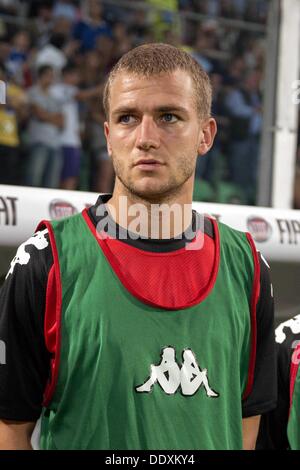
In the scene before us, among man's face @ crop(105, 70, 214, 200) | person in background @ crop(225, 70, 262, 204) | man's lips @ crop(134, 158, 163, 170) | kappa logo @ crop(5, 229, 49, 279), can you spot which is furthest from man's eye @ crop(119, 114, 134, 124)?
person in background @ crop(225, 70, 262, 204)

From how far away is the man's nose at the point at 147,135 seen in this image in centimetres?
195

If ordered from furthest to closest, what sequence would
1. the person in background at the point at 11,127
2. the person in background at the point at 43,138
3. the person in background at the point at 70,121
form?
the person in background at the point at 70,121, the person in background at the point at 43,138, the person in background at the point at 11,127

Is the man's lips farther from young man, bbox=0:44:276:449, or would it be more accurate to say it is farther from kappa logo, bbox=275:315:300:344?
kappa logo, bbox=275:315:300:344

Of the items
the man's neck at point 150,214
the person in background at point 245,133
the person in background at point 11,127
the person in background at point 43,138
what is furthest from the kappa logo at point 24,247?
the person in background at point 245,133

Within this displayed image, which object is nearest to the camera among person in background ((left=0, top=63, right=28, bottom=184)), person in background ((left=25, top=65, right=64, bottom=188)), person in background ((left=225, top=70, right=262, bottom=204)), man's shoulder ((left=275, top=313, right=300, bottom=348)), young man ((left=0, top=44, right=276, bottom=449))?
young man ((left=0, top=44, right=276, bottom=449))

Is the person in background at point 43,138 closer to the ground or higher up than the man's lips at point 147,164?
higher up

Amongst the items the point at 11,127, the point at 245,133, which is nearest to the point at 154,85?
the point at 11,127

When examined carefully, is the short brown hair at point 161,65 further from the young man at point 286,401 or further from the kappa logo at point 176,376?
the young man at point 286,401

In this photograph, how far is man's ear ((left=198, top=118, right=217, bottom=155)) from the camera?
83.8 inches

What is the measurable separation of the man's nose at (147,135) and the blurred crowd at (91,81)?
15.1 ft

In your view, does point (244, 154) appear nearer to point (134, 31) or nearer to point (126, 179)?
point (134, 31)

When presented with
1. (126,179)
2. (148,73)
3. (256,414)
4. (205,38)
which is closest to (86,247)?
(126,179)

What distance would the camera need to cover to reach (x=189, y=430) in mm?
1933

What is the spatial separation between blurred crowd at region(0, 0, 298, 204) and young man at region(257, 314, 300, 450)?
4151 millimetres
